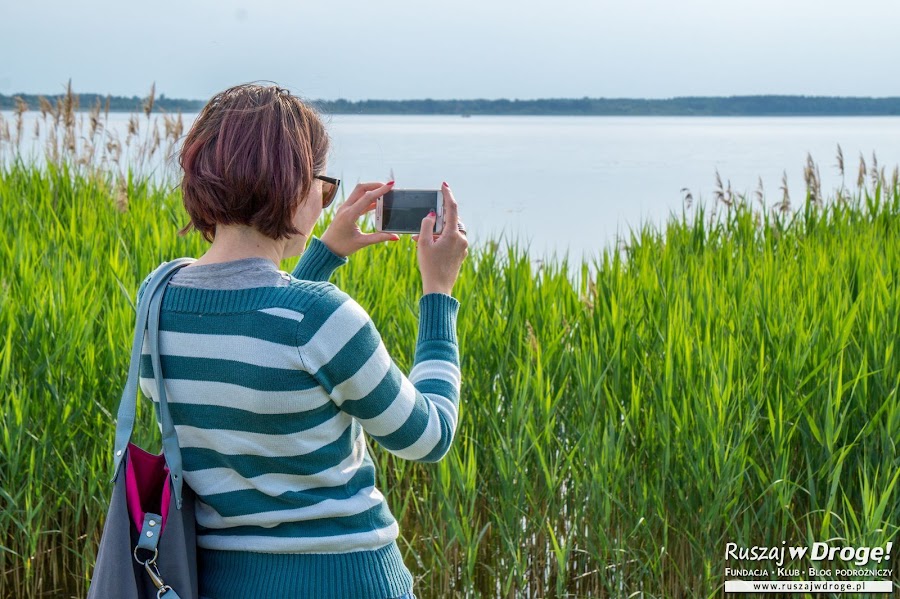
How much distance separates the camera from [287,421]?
4.44 ft

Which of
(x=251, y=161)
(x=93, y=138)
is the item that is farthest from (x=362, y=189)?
(x=93, y=138)

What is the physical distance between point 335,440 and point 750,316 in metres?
2.05

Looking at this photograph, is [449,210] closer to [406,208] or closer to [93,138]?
[406,208]

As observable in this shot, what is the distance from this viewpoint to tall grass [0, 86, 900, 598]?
2.51 metres

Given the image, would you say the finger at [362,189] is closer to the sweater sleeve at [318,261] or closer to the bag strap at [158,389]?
the sweater sleeve at [318,261]

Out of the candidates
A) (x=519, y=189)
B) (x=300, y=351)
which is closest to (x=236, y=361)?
(x=300, y=351)

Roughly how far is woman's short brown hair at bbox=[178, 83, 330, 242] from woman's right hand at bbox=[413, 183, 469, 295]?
0.85 ft

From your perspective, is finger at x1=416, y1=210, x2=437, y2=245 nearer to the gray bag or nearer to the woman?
the woman

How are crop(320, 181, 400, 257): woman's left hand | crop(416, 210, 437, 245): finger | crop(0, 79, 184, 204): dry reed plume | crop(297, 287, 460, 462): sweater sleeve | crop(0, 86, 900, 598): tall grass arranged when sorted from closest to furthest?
crop(297, 287, 460, 462): sweater sleeve, crop(416, 210, 437, 245): finger, crop(320, 181, 400, 257): woman's left hand, crop(0, 86, 900, 598): tall grass, crop(0, 79, 184, 204): dry reed plume

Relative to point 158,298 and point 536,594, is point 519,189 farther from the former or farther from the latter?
point 158,298

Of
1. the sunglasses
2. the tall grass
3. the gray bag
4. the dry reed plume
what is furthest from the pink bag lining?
the dry reed plume

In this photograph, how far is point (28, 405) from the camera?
2.63m

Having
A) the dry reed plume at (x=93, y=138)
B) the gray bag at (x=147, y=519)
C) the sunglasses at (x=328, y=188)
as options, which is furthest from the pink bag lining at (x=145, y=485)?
the dry reed plume at (x=93, y=138)

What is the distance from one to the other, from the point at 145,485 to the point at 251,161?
1.65 feet
